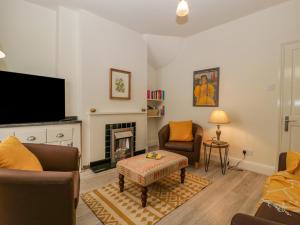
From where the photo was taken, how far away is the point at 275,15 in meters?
2.65

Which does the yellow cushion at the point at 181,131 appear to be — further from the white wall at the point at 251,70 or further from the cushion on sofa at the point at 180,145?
the white wall at the point at 251,70

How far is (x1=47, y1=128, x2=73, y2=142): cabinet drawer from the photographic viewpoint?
241 cm

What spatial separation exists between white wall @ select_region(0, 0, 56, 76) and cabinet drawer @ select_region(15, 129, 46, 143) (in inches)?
41.5

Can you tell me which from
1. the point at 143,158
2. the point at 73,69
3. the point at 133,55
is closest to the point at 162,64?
the point at 133,55

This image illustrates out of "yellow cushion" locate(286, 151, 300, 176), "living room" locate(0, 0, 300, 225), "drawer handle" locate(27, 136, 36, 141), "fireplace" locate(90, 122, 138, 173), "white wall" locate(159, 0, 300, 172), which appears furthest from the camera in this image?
"fireplace" locate(90, 122, 138, 173)

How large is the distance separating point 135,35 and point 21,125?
2819mm

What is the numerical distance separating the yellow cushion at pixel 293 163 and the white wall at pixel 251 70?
1.29m

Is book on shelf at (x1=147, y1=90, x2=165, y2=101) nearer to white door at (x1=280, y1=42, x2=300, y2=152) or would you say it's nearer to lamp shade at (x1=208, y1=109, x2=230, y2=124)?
lamp shade at (x1=208, y1=109, x2=230, y2=124)

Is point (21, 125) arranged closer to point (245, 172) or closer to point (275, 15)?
point (245, 172)

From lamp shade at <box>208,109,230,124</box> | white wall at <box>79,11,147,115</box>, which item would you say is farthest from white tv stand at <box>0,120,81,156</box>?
lamp shade at <box>208,109,230,124</box>

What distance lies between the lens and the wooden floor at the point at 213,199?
166 cm

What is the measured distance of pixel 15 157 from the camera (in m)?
1.27

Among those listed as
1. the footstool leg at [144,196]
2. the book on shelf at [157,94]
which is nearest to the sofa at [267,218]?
the footstool leg at [144,196]

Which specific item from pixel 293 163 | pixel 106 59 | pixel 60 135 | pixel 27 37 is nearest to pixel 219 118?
pixel 293 163
